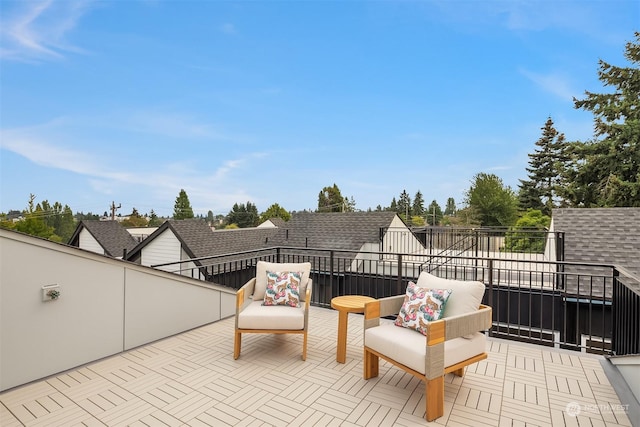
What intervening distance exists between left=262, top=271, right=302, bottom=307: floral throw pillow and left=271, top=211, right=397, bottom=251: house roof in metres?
7.39

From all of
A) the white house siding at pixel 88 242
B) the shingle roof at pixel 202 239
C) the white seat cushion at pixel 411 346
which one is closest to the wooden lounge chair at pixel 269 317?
the white seat cushion at pixel 411 346

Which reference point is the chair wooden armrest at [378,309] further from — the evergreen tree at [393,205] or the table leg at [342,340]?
the evergreen tree at [393,205]

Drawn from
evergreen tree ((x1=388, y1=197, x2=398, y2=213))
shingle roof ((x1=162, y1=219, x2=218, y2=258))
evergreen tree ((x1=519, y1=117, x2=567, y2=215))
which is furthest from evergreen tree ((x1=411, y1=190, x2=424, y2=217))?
shingle roof ((x1=162, y1=219, x2=218, y2=258))

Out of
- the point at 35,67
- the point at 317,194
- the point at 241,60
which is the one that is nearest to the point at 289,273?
the point at 35,67

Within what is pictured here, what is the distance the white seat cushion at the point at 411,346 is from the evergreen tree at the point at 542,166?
2528 cm

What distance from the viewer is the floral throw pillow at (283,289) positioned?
364 cm

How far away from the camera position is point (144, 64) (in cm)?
910

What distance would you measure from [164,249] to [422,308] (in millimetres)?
10192

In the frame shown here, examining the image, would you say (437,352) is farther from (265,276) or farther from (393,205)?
(393,205)

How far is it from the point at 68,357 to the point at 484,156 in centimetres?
2487

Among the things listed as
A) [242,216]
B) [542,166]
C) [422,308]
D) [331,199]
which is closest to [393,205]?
[331,199]

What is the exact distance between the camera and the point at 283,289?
3.68 m

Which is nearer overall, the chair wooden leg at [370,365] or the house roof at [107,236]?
the chair wooden leg at [370,365]

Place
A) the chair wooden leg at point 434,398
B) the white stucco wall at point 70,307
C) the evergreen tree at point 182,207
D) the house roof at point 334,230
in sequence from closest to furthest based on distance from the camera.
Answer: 1. the chair wooden leg at point 434,398
2. the white stucco wall at point 70,307
3. the house roof at point 334,230
4. the evergreen tree at point 182,207
